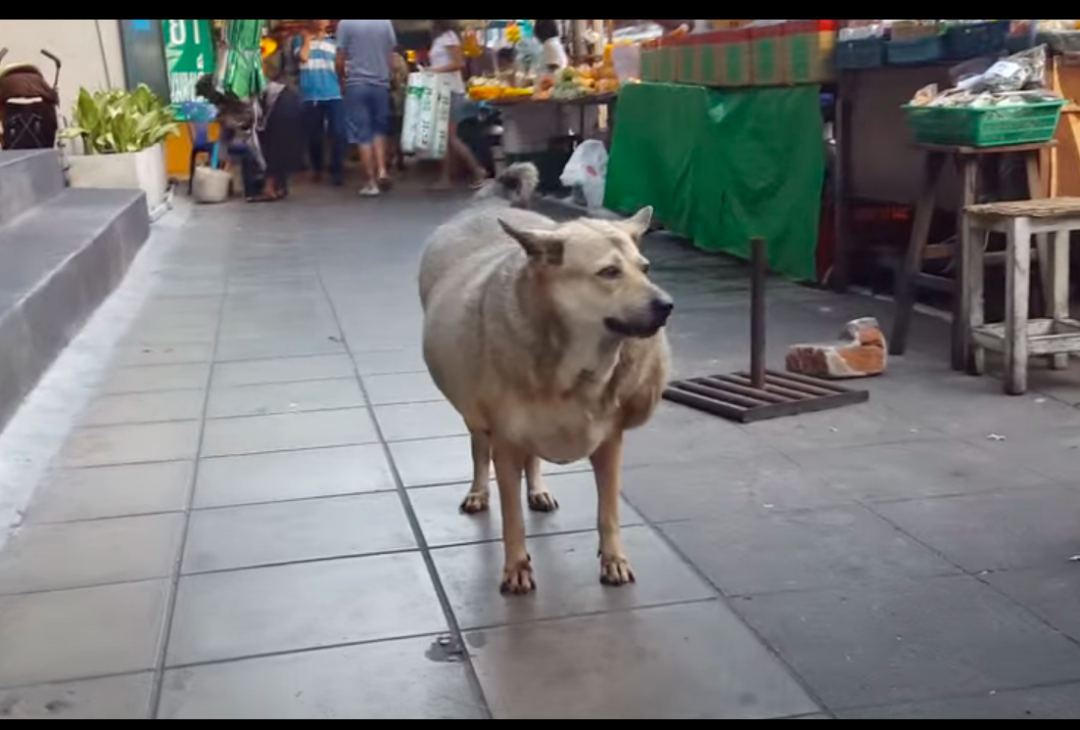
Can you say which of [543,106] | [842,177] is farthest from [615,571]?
[543,106]

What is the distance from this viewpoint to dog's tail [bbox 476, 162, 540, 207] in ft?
17.1

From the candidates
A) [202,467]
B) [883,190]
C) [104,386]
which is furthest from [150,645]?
[883,190]

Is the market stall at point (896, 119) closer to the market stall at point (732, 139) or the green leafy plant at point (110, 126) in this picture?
the market stall at point (732, 139)

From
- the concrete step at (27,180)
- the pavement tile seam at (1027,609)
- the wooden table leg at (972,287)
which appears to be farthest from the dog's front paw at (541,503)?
the concrete step at (27,180)

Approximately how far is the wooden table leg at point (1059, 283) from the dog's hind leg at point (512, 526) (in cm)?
341

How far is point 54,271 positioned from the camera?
7.17 m

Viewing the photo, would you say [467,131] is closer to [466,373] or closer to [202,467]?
[202,467]

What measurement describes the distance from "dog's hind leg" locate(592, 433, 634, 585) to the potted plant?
9.84m

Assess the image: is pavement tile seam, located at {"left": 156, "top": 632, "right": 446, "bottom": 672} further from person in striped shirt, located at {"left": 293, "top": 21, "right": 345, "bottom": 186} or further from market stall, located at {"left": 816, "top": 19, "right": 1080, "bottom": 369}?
person in striped shirt, located at {"left": 293, "top": 21, "right": 345, "bottom": 186}

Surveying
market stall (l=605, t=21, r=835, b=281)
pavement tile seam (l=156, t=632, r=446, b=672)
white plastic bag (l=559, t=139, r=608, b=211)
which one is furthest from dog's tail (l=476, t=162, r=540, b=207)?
white plastic bag (l=559, t=139, r=608, b=211)

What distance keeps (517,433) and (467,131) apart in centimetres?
1324

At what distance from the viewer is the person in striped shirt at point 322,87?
1675cm

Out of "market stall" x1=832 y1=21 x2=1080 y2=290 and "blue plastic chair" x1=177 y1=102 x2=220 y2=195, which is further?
"blue plastic chair" x1=177 y1=102 x2=220 y2=195

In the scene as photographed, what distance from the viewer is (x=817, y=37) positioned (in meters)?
8.09
